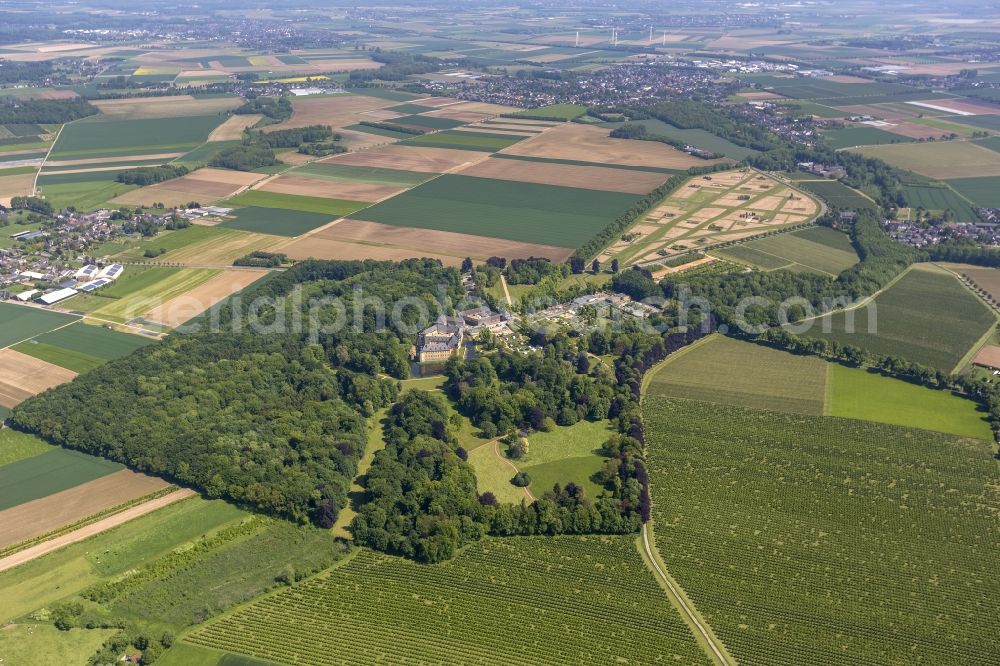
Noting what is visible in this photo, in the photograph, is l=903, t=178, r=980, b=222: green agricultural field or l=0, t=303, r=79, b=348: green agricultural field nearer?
l=0, t=303, r=79, b=348: green agricultural field

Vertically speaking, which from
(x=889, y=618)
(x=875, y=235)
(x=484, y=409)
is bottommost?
(x=889, y=618)

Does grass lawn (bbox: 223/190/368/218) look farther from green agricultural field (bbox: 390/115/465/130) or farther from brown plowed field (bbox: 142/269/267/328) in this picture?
green agricultural field (bbox: 390/115/465/130)

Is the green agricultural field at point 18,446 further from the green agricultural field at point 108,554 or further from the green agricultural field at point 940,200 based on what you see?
the green agricultural field at point 940,200

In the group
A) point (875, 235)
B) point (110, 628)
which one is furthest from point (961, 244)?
point (110, 628)

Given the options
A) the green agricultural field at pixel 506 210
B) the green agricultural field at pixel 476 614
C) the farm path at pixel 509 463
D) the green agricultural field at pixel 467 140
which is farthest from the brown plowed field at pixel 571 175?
the green agricultural field at pixel 476 614

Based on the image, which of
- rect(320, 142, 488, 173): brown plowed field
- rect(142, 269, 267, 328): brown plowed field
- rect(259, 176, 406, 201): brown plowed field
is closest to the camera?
rect(142, 269, 267, 328): brown plowed field

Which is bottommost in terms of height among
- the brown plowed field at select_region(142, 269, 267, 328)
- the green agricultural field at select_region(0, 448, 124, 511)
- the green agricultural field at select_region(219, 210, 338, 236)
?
the green agricultural field at select_region(0, 448, 124, 511)

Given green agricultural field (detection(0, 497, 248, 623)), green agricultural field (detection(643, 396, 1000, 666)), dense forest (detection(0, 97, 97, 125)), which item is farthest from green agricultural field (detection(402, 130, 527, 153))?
green agricultural field (detection(0, 497, 248, 623))

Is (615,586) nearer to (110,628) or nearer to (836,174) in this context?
(110,628)
